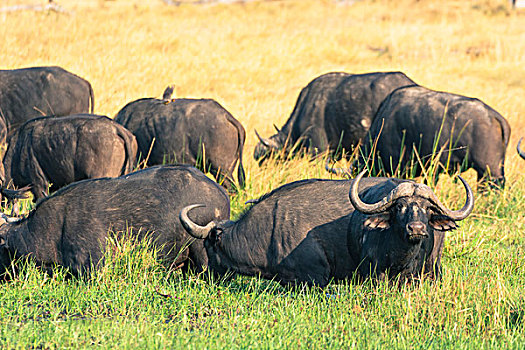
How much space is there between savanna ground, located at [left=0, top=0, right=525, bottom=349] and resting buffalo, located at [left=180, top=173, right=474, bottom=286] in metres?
0.16

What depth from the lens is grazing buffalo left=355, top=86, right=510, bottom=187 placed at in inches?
327

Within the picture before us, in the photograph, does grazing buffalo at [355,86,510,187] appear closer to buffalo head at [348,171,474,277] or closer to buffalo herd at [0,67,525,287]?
buffalo herd at [0,67,525,287]

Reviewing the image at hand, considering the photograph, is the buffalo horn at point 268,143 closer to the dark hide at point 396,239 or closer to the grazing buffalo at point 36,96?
the grazing buffalo at point 36,96

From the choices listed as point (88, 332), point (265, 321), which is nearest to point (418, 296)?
point (265, 321)

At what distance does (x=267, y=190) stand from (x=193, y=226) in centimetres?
314

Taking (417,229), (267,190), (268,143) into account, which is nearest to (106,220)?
(417,229)

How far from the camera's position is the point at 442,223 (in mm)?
4500

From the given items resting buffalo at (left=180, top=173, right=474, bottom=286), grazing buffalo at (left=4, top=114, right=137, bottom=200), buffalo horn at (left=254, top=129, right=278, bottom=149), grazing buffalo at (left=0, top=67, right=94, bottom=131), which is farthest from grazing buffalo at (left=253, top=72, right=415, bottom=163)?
resting buffalo at (left=180, top=173, right=474, bottom=286)

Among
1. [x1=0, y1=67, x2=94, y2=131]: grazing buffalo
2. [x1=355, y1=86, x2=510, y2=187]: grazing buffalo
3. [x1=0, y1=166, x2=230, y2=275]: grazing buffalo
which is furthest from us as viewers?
[x1=0, y1=67, x2=94, y2=131]: grazing buffalo

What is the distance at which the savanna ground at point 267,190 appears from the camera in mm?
4293

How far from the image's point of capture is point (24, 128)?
25.7 ft

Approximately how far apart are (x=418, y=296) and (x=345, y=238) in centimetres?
Result: 69

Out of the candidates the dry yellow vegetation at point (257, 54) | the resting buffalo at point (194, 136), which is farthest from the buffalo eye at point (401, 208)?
the dry yellow vegetation at point (257, 54)

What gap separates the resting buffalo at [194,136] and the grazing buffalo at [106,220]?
2623mm
